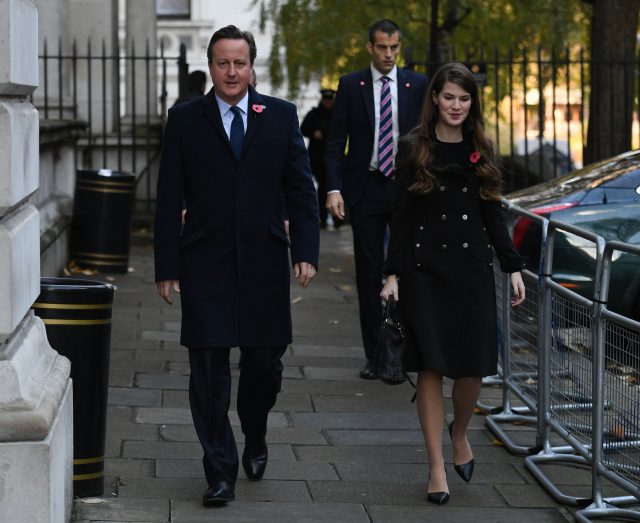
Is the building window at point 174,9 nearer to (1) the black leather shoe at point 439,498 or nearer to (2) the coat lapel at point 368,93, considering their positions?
(2) the coat lapel at point 368,93

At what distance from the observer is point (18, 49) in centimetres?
456

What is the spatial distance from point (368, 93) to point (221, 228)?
3098 mm

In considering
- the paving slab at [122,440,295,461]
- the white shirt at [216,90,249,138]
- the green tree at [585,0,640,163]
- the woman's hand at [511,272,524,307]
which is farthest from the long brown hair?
the green tree at [585,0,640,163]

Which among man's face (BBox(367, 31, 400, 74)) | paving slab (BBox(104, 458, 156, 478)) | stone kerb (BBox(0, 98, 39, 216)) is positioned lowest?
paving slab (BBox(104, 458, 156, 478))

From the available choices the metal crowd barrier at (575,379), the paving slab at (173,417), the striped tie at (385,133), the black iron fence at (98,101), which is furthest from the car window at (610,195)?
the black iron fence at (98,101)

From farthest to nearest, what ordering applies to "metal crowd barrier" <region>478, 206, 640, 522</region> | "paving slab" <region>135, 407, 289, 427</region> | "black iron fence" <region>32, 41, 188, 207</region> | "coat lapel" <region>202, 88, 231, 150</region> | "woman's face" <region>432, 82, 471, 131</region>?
"black iron fence" <region>32, 41, 188, 207</region>, "paving slab" <region>135, 407, 289, 427</region>, "woman's face" <region>432, 82, 471, 131</region>, "coat lapel" <region>202, 88, 231, 150</region>, "metal crowd barrier" <region>478, 206, 640, 522</region>

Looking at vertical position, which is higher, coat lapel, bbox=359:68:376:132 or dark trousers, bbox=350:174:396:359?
coat lapel, bbox=359:68:376:132

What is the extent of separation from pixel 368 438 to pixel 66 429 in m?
2.23

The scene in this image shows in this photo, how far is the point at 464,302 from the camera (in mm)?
5867

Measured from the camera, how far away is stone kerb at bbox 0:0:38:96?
439 cm

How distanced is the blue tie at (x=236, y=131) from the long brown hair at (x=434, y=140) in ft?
2.23

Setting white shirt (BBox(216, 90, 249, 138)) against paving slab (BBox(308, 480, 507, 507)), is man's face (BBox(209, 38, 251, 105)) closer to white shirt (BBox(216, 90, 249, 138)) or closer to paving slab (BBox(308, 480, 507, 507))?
white shirt (BBox(216, 90, 249, 138))

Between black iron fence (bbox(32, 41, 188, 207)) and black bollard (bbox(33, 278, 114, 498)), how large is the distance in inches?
380

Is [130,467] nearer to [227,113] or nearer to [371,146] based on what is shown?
[227,113]
